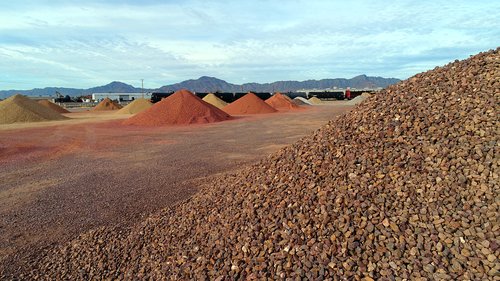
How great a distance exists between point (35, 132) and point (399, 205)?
26.5m

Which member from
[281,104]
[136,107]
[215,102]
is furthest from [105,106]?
[281,104]

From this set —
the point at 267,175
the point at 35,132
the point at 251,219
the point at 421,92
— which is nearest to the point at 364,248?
the point at 251,219

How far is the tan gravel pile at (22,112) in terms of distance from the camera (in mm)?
A: 32500

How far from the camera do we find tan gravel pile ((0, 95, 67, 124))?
3250 centimetres

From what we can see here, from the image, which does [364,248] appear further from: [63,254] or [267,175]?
[63,254]

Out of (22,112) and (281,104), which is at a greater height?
(22,112)

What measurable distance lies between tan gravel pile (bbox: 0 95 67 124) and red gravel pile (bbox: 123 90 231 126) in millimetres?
10309

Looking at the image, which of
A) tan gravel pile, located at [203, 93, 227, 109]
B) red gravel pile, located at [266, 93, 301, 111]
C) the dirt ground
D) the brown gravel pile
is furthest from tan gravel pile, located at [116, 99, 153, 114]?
the brown gravel pile

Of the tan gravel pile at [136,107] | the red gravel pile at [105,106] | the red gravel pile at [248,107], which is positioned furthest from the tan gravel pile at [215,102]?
the red gravel pile at [105,106]

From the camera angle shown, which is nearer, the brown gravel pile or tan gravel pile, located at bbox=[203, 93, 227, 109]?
the brown gravel pile

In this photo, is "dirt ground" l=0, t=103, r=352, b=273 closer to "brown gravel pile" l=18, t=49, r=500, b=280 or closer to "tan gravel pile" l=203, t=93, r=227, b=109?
"brown gravel pile" l=18, t=49, r=500, b=280

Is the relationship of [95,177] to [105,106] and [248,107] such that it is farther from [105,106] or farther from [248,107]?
[105,106]

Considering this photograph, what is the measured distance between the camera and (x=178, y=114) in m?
30.0

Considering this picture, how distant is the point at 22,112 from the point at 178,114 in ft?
52.0
